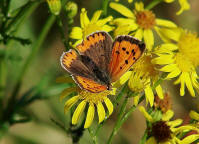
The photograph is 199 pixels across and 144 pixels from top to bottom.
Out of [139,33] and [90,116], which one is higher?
[139,33]

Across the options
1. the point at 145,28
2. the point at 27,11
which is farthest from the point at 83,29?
the point at 145,28

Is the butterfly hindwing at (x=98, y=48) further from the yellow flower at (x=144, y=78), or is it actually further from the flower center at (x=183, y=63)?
the flower center at (x=183, y=63)

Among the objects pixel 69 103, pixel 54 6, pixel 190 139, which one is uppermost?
pixel 54 6

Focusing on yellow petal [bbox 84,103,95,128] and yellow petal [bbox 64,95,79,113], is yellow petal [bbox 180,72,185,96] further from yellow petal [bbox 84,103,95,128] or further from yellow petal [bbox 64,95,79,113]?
→ yellow petal [bbox 64,95,79,113]

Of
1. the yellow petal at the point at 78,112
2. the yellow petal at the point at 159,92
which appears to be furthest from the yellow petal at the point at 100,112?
the yellow petal at the point at 159,92

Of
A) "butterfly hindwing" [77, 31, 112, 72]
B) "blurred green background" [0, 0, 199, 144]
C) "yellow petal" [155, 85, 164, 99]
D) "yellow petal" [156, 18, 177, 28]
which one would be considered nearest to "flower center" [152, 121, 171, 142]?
"yellow petal" [155, 85, 164, 99]

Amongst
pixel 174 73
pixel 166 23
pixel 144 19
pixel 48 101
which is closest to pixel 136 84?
pixel 174 73

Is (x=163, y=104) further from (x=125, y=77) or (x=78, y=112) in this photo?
(x=78, y=112)
